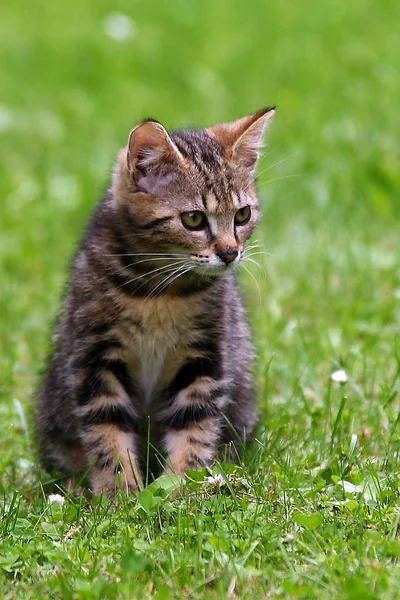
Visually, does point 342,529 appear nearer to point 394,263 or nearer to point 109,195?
point 109,195

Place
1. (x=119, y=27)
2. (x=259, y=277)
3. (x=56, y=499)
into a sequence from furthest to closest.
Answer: (x=119, y=27), (x=259, y=277), (x=56, y=499)

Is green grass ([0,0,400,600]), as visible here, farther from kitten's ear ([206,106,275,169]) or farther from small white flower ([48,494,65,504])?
kitten's ear ([206,106,275,169])

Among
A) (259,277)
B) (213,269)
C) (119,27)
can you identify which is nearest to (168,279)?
(213,269)

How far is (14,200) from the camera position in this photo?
7.91 meters

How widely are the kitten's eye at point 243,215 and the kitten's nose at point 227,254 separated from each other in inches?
10.0

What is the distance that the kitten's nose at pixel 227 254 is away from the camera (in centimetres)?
414

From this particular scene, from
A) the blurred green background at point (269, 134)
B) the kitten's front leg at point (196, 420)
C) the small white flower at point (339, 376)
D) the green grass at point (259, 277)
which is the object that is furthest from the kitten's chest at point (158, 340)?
the blurred green background at point (269, 134)

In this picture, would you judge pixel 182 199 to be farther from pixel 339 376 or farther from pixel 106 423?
pixel 339 376

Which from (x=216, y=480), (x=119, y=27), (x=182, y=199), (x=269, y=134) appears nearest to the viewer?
(x=216, y=480)

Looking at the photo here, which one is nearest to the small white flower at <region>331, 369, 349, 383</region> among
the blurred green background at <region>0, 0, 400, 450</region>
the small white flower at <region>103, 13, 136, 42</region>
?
the blurred green background at <region>0, 0, 400, 450</region>

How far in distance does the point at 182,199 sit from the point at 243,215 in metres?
0.31

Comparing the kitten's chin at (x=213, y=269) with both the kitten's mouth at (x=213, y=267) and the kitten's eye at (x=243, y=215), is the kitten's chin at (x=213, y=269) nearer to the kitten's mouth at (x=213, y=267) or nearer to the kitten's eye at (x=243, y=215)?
the kitten's mouth at (x=213, y=267)

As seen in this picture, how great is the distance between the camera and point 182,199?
166 inches

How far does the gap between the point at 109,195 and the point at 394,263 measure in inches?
106
